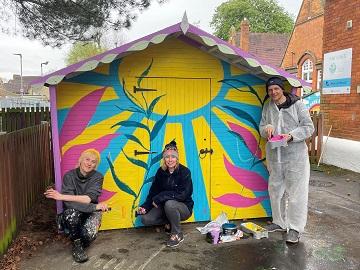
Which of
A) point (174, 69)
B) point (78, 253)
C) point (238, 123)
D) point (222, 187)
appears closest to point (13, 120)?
point (174, 69)

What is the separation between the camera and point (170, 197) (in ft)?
15.7

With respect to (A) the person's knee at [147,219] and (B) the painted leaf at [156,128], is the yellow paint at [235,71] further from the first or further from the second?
(A) the person's knee at [147,219]

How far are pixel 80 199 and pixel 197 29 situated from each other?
247cm

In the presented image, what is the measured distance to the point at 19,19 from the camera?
8648 millimetres

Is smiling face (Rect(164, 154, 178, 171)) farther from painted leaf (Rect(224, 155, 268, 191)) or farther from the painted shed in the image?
painted leaf (Rect(224, 155, 268, 191))

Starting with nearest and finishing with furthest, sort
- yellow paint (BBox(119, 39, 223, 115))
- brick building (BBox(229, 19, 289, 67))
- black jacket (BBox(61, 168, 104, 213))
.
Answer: black jacket (BBox(61, 168, 104, 213)) → yellow paint (BBox(119, 39, 223, 115)) → brick building (BBox(229, 19, 289, 67))

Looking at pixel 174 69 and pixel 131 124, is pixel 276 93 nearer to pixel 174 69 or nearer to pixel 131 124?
pixel 174 69

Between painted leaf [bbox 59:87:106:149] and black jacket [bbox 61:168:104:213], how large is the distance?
0.53 metres

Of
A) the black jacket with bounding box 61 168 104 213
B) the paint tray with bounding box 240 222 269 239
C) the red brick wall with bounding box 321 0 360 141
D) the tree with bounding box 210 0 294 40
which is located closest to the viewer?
the black jacket with bounding box 61 168 104 213

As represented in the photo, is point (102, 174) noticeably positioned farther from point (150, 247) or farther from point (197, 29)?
point (197, 29)

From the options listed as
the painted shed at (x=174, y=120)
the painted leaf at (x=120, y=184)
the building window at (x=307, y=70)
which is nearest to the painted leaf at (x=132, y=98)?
the painted shed at (x=174, y=120)

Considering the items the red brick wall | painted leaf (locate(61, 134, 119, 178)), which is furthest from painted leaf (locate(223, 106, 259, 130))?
the red brick wall

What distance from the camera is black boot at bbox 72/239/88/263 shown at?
13.8 ft

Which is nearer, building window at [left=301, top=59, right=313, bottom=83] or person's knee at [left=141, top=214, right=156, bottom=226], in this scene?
person's knee at [left=141, top=214, right=156, bottom=226]
